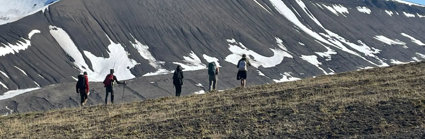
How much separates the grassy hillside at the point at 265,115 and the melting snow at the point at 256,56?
397ft

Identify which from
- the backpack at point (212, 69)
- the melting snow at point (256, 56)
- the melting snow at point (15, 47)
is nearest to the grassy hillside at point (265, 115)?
the backpack at point (212, 69)

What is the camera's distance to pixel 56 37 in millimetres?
144250

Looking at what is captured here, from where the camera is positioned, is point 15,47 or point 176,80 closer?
point 176,80

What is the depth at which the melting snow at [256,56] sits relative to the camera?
154 m

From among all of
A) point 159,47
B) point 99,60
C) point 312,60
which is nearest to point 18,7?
point 159,47

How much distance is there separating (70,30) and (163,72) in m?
21.5

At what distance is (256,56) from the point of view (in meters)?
160

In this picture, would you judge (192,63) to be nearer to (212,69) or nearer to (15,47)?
(15,47)

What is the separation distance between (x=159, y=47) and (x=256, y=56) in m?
20.7

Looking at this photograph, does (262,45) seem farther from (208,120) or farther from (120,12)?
(208,120)

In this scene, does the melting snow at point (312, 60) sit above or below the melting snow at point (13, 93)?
above

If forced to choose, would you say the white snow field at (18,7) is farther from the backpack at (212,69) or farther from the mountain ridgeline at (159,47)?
the backpack at (212,69)

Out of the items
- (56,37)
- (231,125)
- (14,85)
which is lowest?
(231,125)

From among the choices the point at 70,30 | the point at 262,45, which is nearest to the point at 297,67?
the point at 262,45
